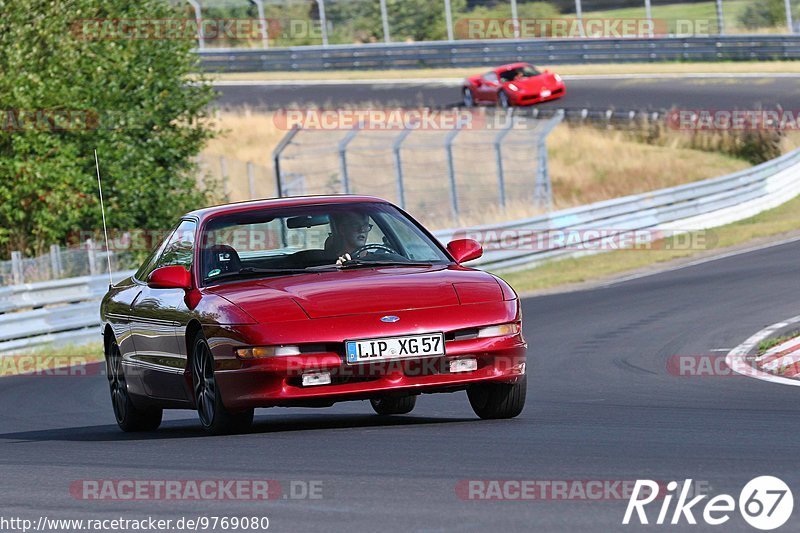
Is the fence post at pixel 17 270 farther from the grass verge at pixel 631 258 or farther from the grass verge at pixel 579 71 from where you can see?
the grass verge at pixel 579 71

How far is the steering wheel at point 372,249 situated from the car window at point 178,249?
100 cm

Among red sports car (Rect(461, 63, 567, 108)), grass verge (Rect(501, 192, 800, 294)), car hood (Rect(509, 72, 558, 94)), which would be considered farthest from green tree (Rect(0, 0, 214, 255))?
car hood (Rect(509, 72, 558, 94))

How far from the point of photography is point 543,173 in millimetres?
27625

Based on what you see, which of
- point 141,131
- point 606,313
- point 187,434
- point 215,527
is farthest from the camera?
point 141,131

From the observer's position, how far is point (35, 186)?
23.3 meters

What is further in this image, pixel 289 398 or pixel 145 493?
pixel 289 398

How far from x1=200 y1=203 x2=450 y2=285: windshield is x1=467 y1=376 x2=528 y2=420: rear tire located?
85 cm

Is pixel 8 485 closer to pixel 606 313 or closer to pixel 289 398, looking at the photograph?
pixel 289 398

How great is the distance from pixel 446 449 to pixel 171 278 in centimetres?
233

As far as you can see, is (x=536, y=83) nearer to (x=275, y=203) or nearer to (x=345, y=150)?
(x=345, y=150)

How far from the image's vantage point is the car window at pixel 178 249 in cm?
914

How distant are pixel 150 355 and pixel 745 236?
16.8m

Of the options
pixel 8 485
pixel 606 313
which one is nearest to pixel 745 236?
pixel 606 313

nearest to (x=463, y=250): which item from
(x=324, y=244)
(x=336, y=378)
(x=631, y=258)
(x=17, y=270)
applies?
(x=324, y=244)
